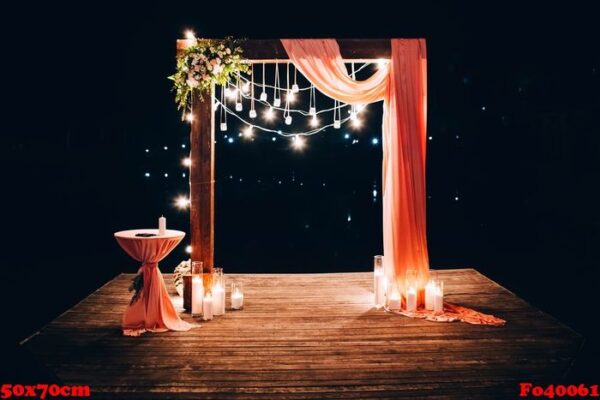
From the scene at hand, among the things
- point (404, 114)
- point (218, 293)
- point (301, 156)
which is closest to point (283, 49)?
point (404, 114)

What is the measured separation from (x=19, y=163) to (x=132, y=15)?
3442mm

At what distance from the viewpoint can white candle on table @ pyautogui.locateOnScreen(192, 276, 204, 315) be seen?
387cm

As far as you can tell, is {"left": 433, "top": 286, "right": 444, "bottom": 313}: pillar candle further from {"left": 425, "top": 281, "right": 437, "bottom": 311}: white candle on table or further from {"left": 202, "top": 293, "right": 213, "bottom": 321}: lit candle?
{"left": 202, "top": 293, "right": 213, "bottom": 321}: lit candle

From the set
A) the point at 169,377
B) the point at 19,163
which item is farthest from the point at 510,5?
the point at 19,163

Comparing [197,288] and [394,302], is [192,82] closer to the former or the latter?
[197,288]

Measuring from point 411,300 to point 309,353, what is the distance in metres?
1.33

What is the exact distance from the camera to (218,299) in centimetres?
386

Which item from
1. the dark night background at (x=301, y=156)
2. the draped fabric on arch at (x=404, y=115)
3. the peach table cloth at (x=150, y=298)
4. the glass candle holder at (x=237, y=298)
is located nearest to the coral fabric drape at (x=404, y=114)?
the draped fabric on arch at (x=404, y=115)

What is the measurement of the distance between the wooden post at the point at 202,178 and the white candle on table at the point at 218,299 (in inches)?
12.8

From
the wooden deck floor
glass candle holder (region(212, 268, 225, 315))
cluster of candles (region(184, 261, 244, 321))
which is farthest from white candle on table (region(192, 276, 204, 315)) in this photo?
the wooden deck floor

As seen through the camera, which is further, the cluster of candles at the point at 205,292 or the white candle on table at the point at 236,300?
the white candle on table at the point at 236,300

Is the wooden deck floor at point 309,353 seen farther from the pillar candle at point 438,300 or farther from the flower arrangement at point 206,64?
the flower arrangement at point 206,64

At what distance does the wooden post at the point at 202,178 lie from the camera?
163 inches

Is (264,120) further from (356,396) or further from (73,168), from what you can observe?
(356,396)
